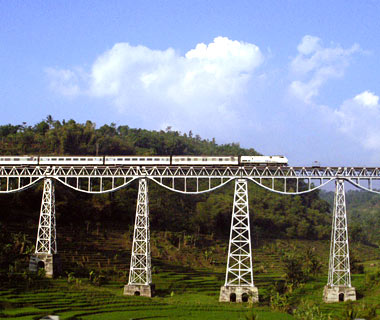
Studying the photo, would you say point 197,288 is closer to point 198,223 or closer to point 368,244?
point 198,223

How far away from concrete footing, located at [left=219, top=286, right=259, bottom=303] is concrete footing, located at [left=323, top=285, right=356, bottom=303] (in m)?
5.07

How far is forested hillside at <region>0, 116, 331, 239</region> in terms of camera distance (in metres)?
57.6

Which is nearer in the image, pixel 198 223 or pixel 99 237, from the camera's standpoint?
pixel 99 237

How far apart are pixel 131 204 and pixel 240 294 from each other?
106ft

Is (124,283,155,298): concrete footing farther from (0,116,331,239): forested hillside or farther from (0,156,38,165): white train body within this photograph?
(0,116,331,239): forested hillside

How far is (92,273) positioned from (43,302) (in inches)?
389

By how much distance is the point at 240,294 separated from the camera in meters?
34.8

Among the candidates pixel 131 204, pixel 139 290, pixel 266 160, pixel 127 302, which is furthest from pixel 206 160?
pixel 131 204

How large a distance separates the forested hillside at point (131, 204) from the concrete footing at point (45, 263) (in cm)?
1396

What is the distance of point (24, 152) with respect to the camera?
69.6 m

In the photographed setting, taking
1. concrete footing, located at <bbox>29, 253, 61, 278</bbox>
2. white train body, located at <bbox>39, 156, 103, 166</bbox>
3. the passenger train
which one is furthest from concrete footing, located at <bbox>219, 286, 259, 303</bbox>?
concrete footing, located at <bbox>29, 253, 61, 278</bbox>

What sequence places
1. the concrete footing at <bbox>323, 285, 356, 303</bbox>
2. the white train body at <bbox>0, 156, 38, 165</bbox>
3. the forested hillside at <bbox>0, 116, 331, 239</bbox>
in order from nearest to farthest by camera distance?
the concrete footing at <bbox>323, 285, 356, 303</bbox>
the white train body at <bbox>0, 156, 38, 165</bbox>
the forested hillside at <bbox>0, 116, 331, 239</bbox>

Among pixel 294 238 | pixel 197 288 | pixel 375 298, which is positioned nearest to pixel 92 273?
pixel 197 288

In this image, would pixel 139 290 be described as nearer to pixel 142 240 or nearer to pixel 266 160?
pixel 142 240
